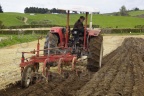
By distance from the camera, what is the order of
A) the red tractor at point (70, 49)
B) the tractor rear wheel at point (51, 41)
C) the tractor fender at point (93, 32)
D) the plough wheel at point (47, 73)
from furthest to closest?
1. the tractor fender at point (93, 32)
2. the tractor rear wheel at point (51, 41)
3. the red tractor at point (70, 49)
4. the plough wheel at point (47, 73)

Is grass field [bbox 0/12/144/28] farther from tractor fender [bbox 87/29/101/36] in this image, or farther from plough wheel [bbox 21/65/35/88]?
plough wheel [bbox 21/65/35/88]

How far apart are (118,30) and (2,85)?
5773 cm

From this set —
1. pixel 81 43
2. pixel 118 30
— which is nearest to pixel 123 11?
pixel 118 30

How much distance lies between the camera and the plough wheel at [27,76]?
434 inches

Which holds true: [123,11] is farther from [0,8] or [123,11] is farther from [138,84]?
[138,84]

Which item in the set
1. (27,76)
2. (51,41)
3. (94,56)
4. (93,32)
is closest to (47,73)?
(27,76)

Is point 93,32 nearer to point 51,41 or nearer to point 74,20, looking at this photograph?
point 51,41

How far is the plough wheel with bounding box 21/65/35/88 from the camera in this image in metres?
11.0

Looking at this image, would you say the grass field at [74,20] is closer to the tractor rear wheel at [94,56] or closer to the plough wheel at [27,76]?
the tractor rear wheel at [94,56]

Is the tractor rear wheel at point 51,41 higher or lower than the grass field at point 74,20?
higher

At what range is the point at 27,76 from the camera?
11.2 meters

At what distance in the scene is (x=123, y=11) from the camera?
6048 inches

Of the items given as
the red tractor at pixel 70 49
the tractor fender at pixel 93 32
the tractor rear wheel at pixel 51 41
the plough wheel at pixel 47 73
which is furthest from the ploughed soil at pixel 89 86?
the tractor fender at pixel 93 32

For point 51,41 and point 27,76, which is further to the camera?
point 51,41
